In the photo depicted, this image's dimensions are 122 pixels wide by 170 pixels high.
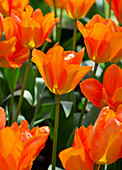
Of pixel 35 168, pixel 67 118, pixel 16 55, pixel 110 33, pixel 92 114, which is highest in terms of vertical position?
pixel 110 33

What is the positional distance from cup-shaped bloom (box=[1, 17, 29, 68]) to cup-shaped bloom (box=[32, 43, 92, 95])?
0.63ft

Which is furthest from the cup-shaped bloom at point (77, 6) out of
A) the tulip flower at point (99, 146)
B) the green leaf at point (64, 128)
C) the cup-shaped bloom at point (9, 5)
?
the tulip flower at point (99, 146)

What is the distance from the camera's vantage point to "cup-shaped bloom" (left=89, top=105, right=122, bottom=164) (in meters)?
0.48

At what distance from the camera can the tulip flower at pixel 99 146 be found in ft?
1.59

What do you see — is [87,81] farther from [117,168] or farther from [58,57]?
[117,168]

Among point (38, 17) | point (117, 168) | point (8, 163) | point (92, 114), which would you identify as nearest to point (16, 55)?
point (38, 17)

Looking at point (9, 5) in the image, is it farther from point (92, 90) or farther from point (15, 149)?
point (15, 149)

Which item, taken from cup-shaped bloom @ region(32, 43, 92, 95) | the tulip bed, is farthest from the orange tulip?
cup-shaped bloom @ region(32, 43, 92, 95)

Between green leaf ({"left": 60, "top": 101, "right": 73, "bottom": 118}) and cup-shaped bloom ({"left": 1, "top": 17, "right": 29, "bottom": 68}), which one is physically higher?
cup-shaped bloom ({"left": 1, "top": 17, "right": 29, "bottom": 68})

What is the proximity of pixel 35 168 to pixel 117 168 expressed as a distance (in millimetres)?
365

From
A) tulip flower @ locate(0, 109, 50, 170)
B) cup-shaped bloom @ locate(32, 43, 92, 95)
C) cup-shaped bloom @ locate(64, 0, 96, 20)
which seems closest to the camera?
tulip flower @ locate(0, 109, 50, 170)

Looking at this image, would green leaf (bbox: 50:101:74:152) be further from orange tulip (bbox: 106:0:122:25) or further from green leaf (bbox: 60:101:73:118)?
orange tulip (bbox: 106:0:122:25)

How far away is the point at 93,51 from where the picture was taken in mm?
749

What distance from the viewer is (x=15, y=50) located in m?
0.86
